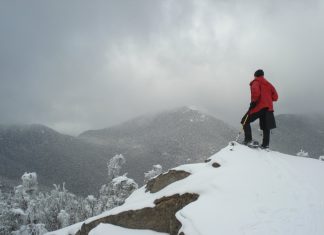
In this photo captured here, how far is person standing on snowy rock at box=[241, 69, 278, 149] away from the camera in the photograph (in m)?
15.2

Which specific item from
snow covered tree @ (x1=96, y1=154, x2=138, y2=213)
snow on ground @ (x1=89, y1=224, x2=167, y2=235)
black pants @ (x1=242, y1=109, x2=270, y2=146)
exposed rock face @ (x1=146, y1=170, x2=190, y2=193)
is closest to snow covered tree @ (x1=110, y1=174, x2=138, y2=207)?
snow covered tree @ (x1=96, y1=154, x2=138, y2=213)

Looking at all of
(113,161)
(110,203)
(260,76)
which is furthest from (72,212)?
(260,76)

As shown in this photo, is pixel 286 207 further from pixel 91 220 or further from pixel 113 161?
pixel 113 161

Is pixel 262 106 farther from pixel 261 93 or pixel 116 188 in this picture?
pixel 116 188

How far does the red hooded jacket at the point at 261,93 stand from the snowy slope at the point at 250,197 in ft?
7.52

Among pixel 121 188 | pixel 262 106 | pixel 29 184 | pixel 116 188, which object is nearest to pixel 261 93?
pixel 262 106

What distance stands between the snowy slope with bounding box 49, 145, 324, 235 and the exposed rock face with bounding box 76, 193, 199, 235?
0.22 meters

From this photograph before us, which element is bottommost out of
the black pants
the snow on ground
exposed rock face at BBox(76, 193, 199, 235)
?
the snow on ground

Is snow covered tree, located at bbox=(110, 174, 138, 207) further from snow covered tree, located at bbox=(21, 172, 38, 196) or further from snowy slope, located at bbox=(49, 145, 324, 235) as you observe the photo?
snowy slope, located at bbox=(49, 145, 324, 235)

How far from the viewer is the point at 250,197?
9484 millimetres

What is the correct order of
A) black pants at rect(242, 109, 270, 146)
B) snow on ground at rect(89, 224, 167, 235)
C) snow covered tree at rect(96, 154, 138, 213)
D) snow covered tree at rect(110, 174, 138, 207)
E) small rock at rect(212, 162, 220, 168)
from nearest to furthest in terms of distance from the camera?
snow on ground at rect(89, 224, 167, 235), small rock at rect(212, 162, 220, 168), black pants at rect(242, 109, 270, 146), snow covered tree at rect(110, 174, 138, 207), snow covered tree at rect(96, 154, 138, 213)

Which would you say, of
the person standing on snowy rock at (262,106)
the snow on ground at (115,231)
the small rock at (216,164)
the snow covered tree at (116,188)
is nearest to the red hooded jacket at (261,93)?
the person standing on snowy rock at (262,106)

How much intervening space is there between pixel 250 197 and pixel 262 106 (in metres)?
6.47

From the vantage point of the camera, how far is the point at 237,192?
980 centimetres
